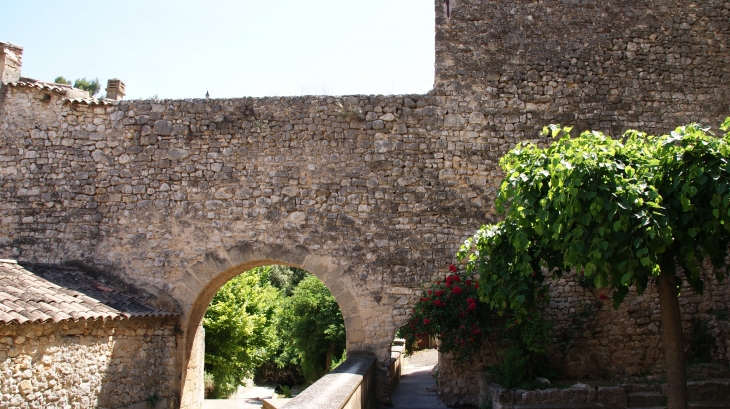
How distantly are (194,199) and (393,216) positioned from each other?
3204mm

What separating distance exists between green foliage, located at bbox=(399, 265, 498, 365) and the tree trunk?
2.91 metres

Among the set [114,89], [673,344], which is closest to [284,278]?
[114,89]

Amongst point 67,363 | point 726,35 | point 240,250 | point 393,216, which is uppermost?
point 726,35

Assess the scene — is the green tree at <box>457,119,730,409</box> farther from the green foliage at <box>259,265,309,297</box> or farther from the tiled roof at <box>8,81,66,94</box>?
the green foliage at <box>259,265,309,297</box>

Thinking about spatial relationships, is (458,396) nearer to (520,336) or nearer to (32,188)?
(520,336)

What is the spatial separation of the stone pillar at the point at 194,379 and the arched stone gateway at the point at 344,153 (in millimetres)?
280

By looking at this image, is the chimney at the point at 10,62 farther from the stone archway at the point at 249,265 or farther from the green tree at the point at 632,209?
the green tree at the point at 632,209

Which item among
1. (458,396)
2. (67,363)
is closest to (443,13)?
(458,396)

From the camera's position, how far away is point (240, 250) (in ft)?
30.6

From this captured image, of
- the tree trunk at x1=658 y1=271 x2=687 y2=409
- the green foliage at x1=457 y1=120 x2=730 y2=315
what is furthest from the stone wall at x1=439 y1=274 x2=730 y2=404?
the green foliage at x1=457 y1=120 x2=730 y2=315

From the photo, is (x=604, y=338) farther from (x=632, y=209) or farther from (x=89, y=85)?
(x=89, y=85)

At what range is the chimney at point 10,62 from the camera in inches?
381

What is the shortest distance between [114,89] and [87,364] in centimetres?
521

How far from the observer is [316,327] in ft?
50.8
